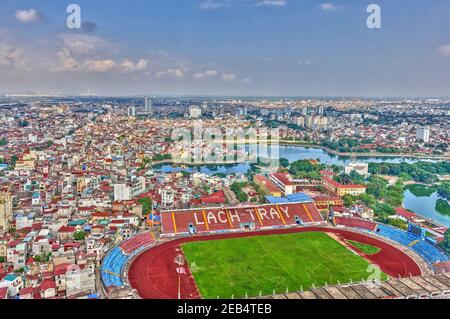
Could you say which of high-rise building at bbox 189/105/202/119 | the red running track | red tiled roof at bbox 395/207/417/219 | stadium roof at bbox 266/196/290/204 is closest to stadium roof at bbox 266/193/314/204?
stadium roof at bbox 266/196/290/204

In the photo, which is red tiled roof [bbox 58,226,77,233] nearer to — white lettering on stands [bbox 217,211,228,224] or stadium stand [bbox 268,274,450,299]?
white lettering on stands [bbox 217,211,228,224]

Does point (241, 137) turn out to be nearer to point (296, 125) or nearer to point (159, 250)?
point (296, 125)

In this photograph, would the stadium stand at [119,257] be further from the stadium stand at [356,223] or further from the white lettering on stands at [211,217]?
the stadium stand at [356,223]

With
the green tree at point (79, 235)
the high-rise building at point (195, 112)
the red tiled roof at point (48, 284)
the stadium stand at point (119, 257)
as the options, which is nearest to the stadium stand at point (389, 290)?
the stadium stand at point (119, 257)

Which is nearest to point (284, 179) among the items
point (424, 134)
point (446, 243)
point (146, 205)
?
point (146, 205)
